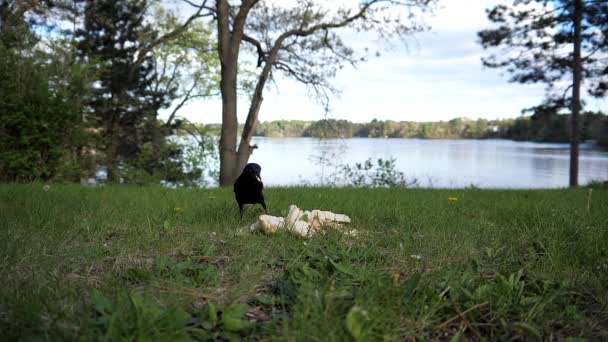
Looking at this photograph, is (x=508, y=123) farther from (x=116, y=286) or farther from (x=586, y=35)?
(x=116, y=286)

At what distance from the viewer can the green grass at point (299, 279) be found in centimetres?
174

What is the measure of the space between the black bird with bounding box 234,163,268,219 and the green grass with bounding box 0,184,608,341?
29 centimetres

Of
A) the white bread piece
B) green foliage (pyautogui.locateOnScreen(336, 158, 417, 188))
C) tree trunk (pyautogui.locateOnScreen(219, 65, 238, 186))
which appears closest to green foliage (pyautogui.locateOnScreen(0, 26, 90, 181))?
A: tree trunk (pyautogui.locateOnScreen(219, 65, 238, 186))

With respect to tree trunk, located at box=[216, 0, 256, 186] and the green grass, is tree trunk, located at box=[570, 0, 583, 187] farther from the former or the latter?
the green grass

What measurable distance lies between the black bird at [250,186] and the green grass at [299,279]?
0.29 metres

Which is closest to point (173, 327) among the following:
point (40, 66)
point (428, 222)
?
point (428, 222)

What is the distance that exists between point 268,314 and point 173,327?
51 centimetres

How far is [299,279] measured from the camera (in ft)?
7.36

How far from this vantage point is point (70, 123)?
10.6m

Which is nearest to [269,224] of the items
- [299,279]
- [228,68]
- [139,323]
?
[299,279]

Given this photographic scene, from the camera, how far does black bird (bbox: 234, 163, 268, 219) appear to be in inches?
160

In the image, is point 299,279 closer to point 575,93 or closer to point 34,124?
point 34,124

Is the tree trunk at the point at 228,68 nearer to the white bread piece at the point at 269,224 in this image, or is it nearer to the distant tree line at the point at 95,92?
the distant tree line at the point at 95,92

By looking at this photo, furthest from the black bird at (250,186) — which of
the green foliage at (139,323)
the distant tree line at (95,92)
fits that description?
the distant tree line at (95,92)
